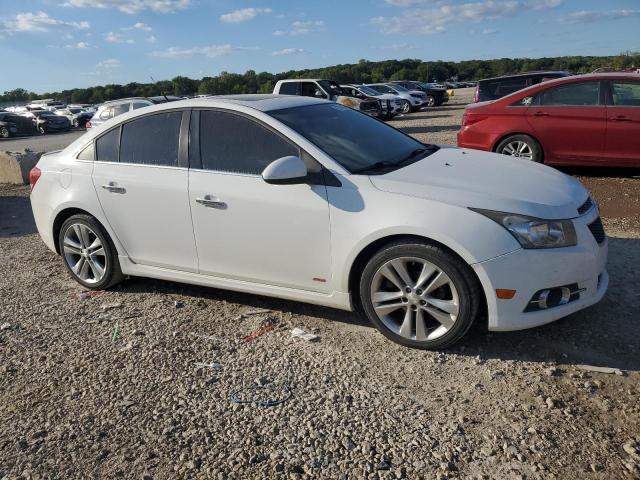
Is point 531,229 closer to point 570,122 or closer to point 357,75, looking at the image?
point 570,122

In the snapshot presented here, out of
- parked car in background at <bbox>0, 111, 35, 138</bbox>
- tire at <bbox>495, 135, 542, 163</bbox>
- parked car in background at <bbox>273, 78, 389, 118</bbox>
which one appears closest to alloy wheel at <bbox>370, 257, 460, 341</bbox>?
tire at <bbox>495, 135, 542, 163</bbox>

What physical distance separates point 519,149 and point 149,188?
602 cm

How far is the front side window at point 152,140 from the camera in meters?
4.43

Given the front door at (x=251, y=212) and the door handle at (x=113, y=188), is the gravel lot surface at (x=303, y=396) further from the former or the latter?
the door handle at (x=113, y=188)

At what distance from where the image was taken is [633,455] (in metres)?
2.58

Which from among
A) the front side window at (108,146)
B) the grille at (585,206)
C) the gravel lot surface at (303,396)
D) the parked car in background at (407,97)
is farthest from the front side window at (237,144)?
the parked car in background at (407,97)

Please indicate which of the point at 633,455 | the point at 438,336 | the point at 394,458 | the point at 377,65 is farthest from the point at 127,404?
the point at 377,65

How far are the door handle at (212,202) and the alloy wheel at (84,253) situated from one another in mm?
1308

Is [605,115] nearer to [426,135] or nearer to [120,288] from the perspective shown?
[120,288]

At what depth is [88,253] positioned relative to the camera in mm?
4996

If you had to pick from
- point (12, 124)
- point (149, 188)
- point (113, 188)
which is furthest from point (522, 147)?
point (12, 124)

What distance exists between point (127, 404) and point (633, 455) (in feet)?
8.80

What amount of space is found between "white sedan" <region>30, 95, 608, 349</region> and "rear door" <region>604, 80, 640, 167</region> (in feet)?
13.9

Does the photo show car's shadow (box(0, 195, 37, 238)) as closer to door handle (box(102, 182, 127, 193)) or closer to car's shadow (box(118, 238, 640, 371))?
door handle (box(102, 182, 127, 193))
